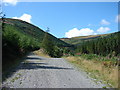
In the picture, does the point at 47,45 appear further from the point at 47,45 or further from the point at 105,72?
the point at 105,72

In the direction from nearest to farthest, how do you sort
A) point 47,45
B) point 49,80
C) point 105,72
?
point 49,80 → point 105,72 → point 47,45

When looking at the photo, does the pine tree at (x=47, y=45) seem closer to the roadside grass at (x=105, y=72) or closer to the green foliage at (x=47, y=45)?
the green foliage at (x=47, y=45)

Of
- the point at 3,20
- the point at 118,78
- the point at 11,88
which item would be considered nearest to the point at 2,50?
the point at 3,20

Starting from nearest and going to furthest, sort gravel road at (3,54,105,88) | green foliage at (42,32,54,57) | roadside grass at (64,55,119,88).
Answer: gravel road at (3,54,105,88) < roadside grass at (64,55,119,88) < green foliage at (42,32,54,57)

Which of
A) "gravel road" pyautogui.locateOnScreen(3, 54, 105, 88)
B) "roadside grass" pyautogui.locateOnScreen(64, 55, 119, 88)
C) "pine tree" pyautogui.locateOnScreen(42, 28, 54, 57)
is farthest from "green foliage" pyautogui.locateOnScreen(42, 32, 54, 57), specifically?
"gravel road" pyautogui.locateOnScreen(3, 54, 105, 88)

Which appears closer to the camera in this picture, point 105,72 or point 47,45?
point 105,72

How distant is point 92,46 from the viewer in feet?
347

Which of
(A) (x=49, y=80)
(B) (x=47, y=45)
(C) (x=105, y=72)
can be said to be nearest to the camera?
(A) (x=49, y=80)

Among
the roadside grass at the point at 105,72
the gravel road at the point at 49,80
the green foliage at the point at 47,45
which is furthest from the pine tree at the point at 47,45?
the gravel road at the point at 49,80

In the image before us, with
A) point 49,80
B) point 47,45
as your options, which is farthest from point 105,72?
point 47,45

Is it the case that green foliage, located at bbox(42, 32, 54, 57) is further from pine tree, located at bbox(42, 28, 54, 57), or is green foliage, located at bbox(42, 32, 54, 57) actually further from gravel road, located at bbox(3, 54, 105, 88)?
gravel road, located at bbox(3, 54, 105, 88)

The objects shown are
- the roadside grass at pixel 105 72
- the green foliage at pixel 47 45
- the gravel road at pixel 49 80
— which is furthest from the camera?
the green foliage at pixel 47 45

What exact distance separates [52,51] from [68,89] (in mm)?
46913

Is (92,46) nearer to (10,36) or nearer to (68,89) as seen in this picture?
(10,36)
